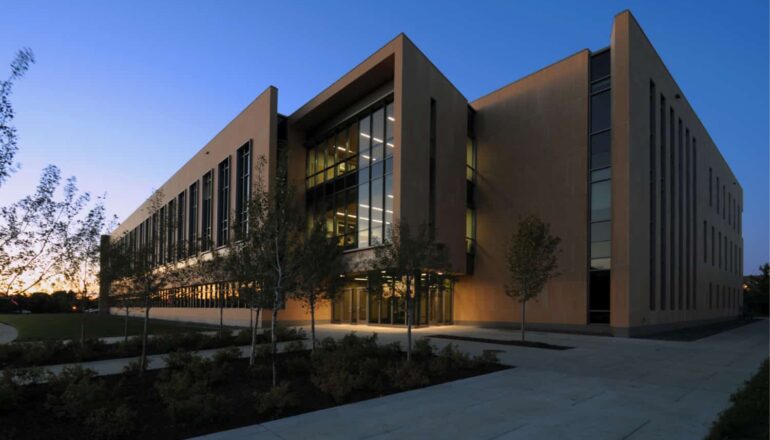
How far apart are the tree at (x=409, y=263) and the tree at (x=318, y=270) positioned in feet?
5.64

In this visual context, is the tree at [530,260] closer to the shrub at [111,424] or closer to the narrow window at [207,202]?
the shrub at [111,424]

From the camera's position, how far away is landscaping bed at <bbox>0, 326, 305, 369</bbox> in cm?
1341

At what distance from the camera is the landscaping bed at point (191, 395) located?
707cm

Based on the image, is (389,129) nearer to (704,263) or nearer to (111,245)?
(111,245)

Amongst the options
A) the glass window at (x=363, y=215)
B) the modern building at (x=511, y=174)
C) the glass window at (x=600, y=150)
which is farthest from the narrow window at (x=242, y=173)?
the glass window at (x=600, y=150)

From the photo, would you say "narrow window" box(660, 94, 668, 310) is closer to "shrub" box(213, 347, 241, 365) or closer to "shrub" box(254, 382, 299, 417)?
"shrub" box(213, 347, 241, 365)

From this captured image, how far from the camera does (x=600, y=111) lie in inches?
1037

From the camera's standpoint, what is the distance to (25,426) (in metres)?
7.32

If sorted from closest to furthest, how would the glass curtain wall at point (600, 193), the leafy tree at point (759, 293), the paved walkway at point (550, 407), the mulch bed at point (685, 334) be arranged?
1. the paved walkway at point (550, 407)
2. the mulch bed at point (685, 334)
3. the glass curtain wall at point (600, 193)
4. the leafy tree at point (759, 293)

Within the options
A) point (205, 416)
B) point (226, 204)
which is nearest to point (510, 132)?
point (226, 204)

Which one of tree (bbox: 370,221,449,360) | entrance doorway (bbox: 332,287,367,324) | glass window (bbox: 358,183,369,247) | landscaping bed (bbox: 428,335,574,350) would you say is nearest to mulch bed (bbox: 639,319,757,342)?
landscaping bed (bbox: 428,335,574,350)

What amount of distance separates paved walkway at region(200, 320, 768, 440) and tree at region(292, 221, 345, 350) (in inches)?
178

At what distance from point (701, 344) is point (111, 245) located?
2394 centimetres

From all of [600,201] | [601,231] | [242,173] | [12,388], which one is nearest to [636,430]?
[12,388]
